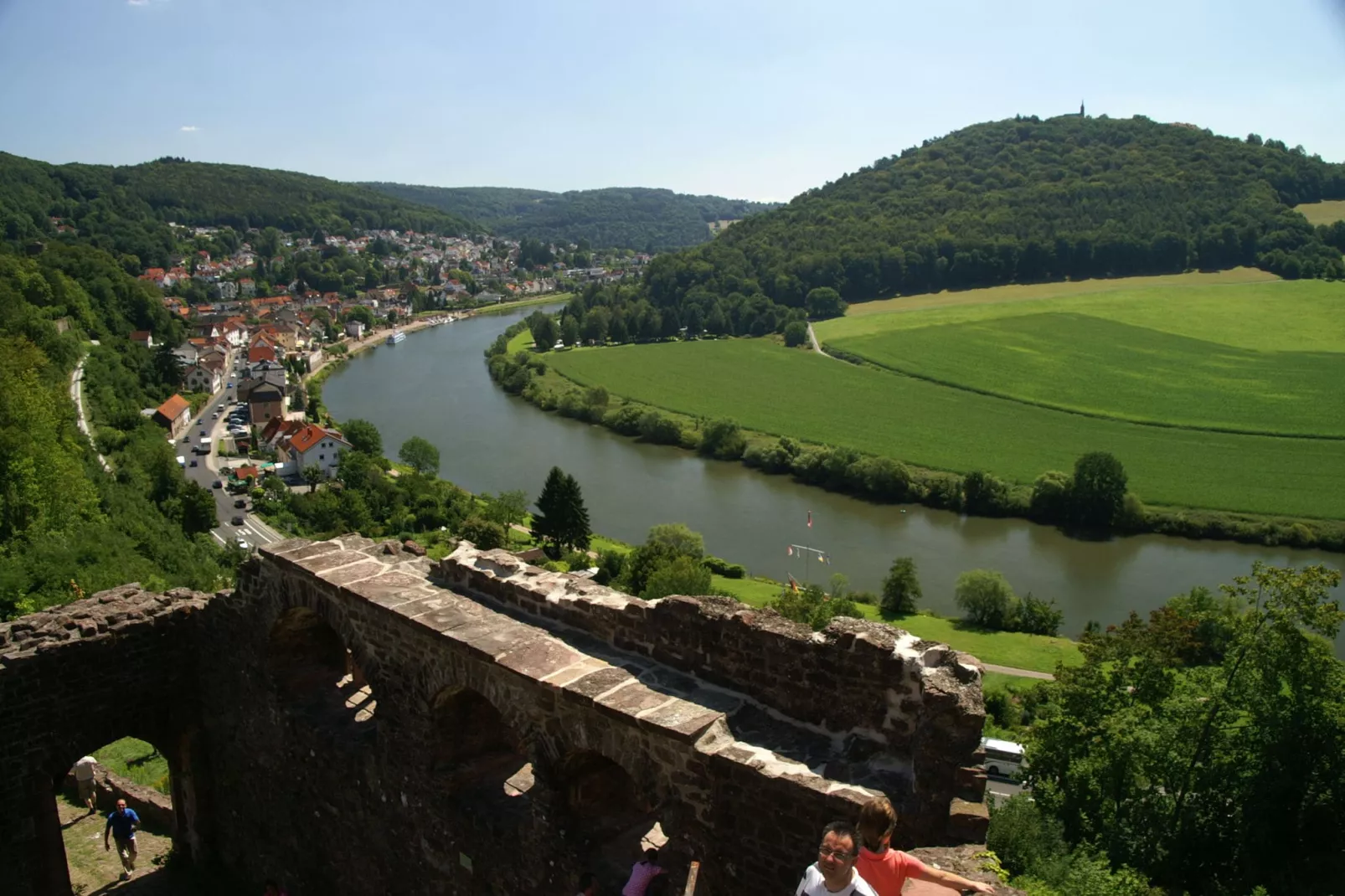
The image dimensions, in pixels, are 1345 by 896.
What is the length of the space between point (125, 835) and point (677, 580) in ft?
68.9

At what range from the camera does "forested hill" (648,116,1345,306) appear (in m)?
97.6

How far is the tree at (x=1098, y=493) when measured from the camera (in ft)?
131

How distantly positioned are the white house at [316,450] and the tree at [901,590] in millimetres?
33541

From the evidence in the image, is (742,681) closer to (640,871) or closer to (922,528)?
(640,871)

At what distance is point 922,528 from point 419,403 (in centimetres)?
4198

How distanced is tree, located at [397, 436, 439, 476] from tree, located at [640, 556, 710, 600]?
73.7 feet

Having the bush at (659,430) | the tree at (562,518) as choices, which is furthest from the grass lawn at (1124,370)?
the tree at (562,518)

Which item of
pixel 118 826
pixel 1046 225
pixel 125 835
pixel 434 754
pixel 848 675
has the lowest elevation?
pixel 125 835

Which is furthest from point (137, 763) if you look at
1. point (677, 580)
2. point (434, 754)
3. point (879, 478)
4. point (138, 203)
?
point (138, 203)

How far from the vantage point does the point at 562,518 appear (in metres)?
38.5

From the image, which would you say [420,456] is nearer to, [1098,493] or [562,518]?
[562,518]

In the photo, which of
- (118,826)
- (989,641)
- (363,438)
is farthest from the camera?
(363,438)

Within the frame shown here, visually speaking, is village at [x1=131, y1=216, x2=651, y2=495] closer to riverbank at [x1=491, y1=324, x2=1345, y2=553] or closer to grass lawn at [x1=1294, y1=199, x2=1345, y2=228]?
riverbank at [x1=491, y1=324, x2=1345, y2=553]

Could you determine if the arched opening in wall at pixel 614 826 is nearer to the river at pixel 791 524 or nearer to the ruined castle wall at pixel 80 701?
the ruined castle wall at pixel 80 701
